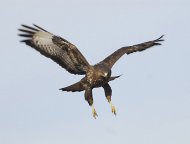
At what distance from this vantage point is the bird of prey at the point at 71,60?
2592 cm

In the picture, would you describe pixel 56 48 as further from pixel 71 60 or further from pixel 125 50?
pixel 125 50

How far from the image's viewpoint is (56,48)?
26.4 m

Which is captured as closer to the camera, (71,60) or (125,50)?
(71,60)

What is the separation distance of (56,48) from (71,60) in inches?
23.3

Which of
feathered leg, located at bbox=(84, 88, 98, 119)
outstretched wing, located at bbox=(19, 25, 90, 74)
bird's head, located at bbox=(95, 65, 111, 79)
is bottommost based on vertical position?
feathered leg, located at bbox=(84, 88, 98, 119)

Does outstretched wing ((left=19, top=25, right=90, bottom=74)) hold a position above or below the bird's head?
above

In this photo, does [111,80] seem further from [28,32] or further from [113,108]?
[28,32]

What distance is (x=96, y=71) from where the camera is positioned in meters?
25.8

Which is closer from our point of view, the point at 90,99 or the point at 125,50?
the point at 90,99

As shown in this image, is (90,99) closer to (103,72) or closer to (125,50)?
(103,72)

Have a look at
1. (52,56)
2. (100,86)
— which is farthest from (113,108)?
(52,56)

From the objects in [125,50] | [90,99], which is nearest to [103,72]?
[90,99]

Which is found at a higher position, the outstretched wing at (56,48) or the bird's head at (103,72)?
the outstretched wing at (56,48)

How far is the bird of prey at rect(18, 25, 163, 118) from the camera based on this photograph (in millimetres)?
25922
